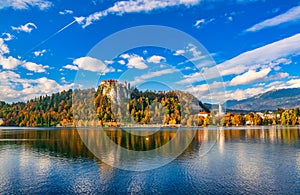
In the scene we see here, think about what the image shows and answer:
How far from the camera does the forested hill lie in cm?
8619

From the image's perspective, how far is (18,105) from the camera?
471 ft

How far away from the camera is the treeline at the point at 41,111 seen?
12444 centimetres

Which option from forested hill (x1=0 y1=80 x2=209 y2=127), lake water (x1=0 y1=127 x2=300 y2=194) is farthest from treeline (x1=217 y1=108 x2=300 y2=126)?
lake water (x1=0 y1=127 x2=300 y2=194)

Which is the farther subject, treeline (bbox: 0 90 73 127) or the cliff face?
treeline (bbox: 0 90 73 127)

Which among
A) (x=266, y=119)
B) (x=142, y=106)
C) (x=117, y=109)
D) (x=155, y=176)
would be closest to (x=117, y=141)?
(x=155, y=176)

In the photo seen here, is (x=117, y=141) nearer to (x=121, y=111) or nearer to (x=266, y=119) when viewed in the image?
(x=121, y=111)

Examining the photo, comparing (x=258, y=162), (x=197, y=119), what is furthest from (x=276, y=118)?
(x=258, y=162)

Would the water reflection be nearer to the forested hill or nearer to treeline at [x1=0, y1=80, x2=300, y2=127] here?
the forested hill

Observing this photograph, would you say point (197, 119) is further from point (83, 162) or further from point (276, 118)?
point (83, 162)

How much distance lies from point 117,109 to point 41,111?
52.4 metres

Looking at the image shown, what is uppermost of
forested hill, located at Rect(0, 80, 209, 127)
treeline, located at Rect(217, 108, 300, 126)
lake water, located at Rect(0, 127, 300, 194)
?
forested hill, located at Rect(0, 80, 209, 127)

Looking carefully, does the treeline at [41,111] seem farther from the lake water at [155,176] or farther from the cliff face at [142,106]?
the lake water at [155,176]

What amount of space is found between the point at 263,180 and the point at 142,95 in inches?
3074

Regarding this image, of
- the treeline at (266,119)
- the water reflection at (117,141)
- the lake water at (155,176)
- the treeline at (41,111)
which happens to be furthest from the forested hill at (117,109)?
the lake water at (155,176)
